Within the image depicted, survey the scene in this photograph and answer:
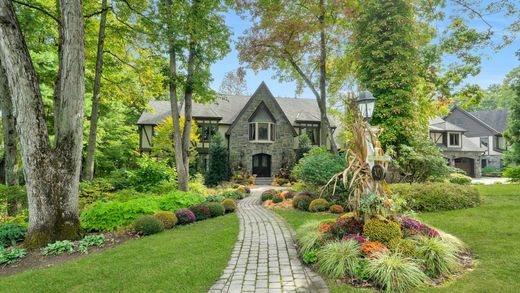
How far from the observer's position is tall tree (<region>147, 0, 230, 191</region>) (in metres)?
11.5

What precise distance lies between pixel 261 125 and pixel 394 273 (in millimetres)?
21807

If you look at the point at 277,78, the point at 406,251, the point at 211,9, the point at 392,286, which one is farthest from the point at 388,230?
the point at 277,78

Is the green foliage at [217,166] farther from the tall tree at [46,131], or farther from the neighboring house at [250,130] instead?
the tall tree at [46,131]

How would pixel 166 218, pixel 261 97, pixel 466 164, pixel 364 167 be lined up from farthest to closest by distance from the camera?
pixel 466 164
pixel 261 97
pixel 166 218
pixel 364 167

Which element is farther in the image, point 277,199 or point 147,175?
point 147,175

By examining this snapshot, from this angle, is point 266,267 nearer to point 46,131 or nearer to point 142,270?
point 142,270

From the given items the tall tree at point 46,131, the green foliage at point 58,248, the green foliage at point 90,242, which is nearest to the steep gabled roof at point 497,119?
the green foliage at point 90,242

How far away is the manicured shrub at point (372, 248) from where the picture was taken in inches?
191

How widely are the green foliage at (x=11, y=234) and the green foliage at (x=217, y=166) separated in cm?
1475

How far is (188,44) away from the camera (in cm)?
1180

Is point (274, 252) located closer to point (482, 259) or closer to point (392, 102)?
point (482, 259)

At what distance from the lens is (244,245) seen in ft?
21.3

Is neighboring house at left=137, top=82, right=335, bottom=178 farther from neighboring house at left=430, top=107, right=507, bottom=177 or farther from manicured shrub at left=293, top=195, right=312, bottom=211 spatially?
neighboring house at left=430, top=107, right=507, bottom=177

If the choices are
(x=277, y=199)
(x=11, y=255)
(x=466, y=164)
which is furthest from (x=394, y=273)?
(x=466, y=164)
